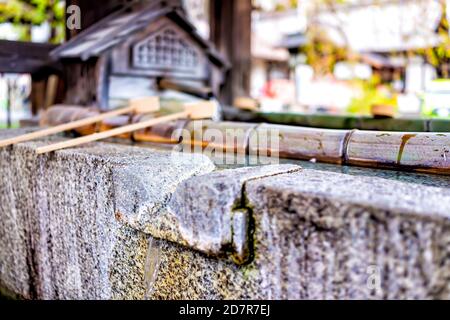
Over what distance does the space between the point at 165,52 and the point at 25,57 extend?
1.48 metres

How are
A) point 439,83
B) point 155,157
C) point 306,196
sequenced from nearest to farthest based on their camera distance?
point 306,196, point 155,157, point 439,83

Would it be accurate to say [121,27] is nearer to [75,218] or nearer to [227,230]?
[75,218]

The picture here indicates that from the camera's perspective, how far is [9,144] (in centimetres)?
290

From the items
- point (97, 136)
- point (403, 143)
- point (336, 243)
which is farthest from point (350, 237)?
point (97, 136)

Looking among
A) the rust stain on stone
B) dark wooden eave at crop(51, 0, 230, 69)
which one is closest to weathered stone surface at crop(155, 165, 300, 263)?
the rust stain on stone

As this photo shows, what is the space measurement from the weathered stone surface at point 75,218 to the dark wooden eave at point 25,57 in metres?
2.26

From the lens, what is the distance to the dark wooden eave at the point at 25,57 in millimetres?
4875

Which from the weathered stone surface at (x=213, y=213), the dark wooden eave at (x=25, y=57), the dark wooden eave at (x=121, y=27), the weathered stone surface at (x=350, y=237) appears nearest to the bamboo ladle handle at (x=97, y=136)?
the weathered stone surface at (x=213, y=213)

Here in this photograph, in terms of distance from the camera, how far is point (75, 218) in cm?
234

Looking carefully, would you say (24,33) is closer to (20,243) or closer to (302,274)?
(20,243)

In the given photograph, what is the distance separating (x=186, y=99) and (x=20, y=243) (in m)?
3.23

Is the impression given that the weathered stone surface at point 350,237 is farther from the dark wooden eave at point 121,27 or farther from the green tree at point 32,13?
the green tree at point 32,13

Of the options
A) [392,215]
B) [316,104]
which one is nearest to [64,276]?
[392,215]
